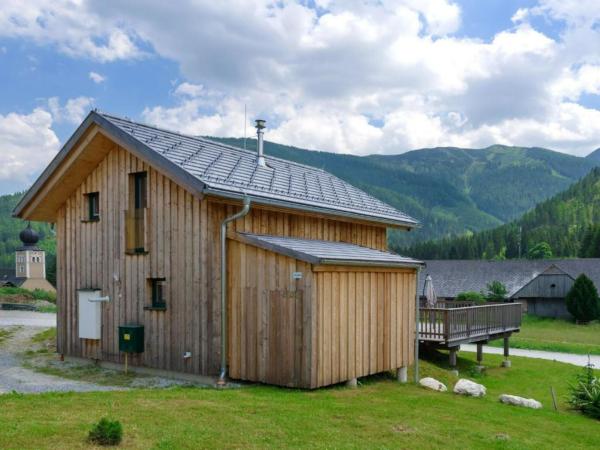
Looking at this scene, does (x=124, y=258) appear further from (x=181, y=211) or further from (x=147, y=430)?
(x=147, y=430)

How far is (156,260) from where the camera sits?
14.6 meters

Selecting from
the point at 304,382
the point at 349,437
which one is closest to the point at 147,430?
the point at 349,437

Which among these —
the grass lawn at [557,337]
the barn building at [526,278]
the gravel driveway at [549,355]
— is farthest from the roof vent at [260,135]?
the barn building at [526,278]

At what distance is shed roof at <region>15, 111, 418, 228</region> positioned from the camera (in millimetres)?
13391

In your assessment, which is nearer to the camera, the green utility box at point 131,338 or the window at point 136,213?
the green utility box at point 131,338

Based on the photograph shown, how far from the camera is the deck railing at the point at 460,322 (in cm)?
2022

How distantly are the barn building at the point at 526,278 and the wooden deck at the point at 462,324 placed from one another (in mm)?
30883

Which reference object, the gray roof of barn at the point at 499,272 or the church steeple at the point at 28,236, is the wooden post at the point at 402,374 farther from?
the church steeple at the point at 28,236

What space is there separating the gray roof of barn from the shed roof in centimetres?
4650

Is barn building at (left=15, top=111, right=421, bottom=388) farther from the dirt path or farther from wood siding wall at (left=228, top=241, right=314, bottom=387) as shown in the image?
the dirt path

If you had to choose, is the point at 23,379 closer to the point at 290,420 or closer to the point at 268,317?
the point at 268,317

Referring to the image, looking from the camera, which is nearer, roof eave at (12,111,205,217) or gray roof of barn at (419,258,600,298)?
roof eave at (12,111,205,217)

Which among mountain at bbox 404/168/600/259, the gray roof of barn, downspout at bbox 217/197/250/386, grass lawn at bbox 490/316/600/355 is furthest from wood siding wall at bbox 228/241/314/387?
mountain at bbox 404/168/600/259

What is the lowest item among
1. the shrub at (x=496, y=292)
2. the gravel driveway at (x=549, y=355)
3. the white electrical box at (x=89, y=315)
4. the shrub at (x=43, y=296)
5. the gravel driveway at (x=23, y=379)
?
the gravel driveway at (x=549, y=355)
